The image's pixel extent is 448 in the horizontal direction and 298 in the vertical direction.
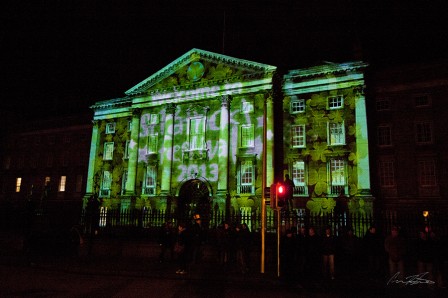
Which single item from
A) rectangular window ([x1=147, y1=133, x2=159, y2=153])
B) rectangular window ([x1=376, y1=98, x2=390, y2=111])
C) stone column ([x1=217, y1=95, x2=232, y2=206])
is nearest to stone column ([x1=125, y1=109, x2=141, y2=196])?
rectangular window ([x1=147, y1=133, x2=159, y2=153])

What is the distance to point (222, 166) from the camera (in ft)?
111

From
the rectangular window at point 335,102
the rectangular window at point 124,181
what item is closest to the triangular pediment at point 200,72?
the rectangular window at point 335,102

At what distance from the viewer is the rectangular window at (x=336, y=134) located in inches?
1239

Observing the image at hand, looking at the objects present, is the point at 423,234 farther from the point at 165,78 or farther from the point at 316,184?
the point at 165,78

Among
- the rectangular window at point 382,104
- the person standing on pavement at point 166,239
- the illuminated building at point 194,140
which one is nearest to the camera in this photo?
the person standing on pavement at point 166,239

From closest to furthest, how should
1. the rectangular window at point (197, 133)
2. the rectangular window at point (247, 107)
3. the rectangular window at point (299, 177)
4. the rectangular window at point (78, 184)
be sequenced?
the rectangular window at point (299, 177) < the rectangular window at point (247, 107) < the rectangular window at point (197, 133) < the rectangular window at point (78, 184)

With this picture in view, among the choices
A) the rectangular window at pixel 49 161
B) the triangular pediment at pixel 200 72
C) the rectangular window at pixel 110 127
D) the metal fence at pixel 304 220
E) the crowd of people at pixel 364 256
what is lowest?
the crowd of people at pixel 364 256

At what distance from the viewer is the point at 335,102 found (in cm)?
3238

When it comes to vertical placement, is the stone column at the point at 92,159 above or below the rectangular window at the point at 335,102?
below

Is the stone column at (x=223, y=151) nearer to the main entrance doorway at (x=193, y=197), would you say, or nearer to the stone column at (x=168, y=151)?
the main entrance doorway at (x=193, y=197)

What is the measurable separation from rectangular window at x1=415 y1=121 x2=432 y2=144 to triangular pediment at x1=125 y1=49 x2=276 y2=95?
13.3 m

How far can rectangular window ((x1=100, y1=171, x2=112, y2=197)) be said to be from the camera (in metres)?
41.0

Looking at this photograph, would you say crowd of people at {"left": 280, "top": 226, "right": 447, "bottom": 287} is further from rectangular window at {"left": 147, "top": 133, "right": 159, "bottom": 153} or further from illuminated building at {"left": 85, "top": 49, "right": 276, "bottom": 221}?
rectangular window at {"left": 147, "top": 133, "right": 159, "bottom": 153}

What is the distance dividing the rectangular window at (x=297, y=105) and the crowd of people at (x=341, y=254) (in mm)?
18789
